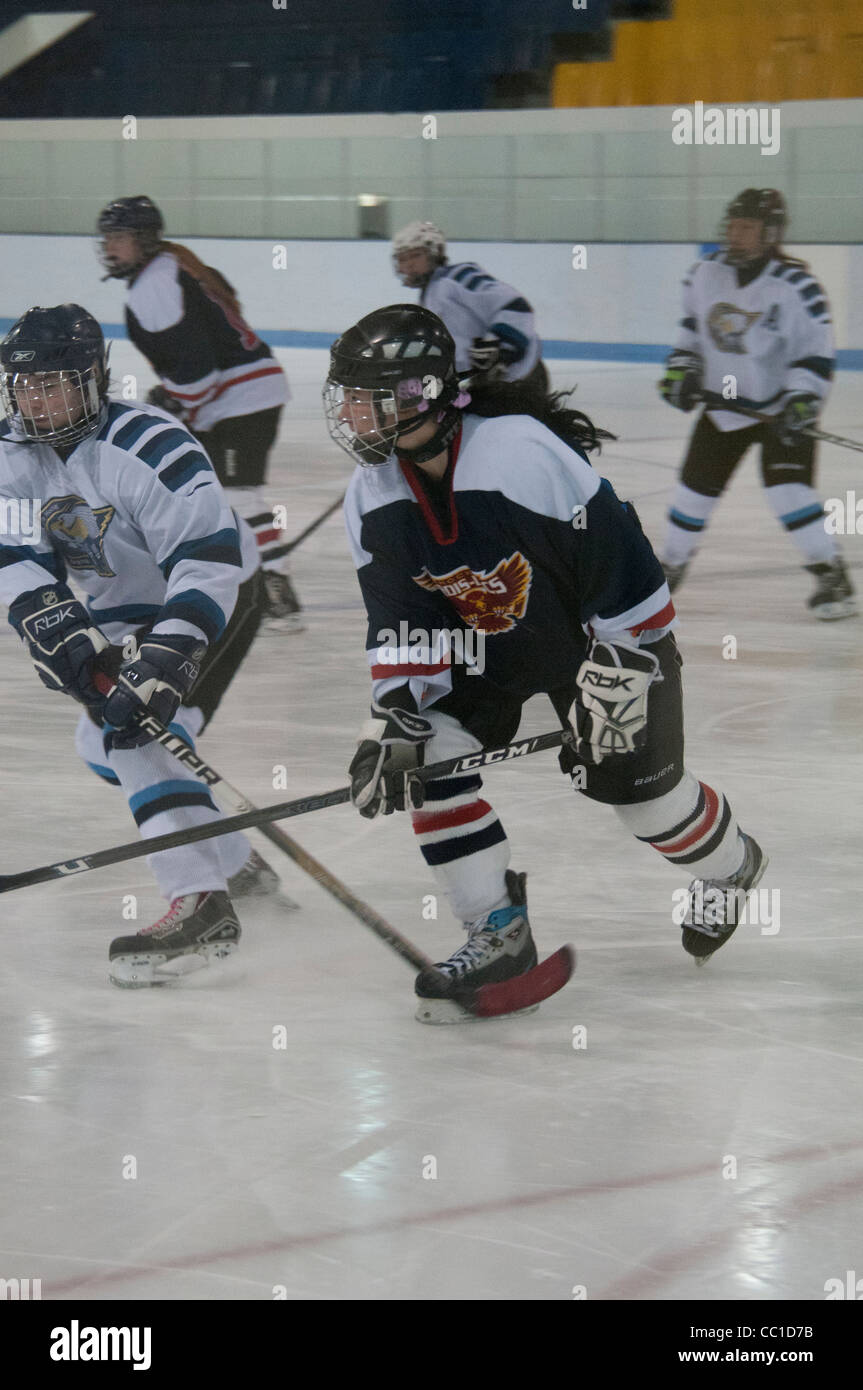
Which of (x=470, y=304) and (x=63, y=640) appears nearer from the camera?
(x=63, y=640)

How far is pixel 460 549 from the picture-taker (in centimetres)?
217

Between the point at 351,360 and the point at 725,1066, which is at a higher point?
the point at 351,360

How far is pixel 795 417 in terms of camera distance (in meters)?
4.55

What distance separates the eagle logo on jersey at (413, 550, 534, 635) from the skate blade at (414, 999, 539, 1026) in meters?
0.46

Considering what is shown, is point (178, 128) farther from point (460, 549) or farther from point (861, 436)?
point (460, 549)

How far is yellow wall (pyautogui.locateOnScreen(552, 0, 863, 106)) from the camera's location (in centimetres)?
1059

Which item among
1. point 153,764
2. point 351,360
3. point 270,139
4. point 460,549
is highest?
point 270,139

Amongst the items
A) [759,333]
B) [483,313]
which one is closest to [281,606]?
[483,313]

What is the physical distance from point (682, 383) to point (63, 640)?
8.92 ft

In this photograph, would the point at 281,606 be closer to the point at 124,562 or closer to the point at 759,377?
the point at 759,377

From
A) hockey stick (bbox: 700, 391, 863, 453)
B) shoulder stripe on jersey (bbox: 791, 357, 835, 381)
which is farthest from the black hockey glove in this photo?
shoulder stripe on jersey (bbox: 791, 357, 835, 381)

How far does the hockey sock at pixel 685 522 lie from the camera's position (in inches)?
186

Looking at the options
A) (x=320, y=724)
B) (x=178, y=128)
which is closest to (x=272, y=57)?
(x=178, y=128)
